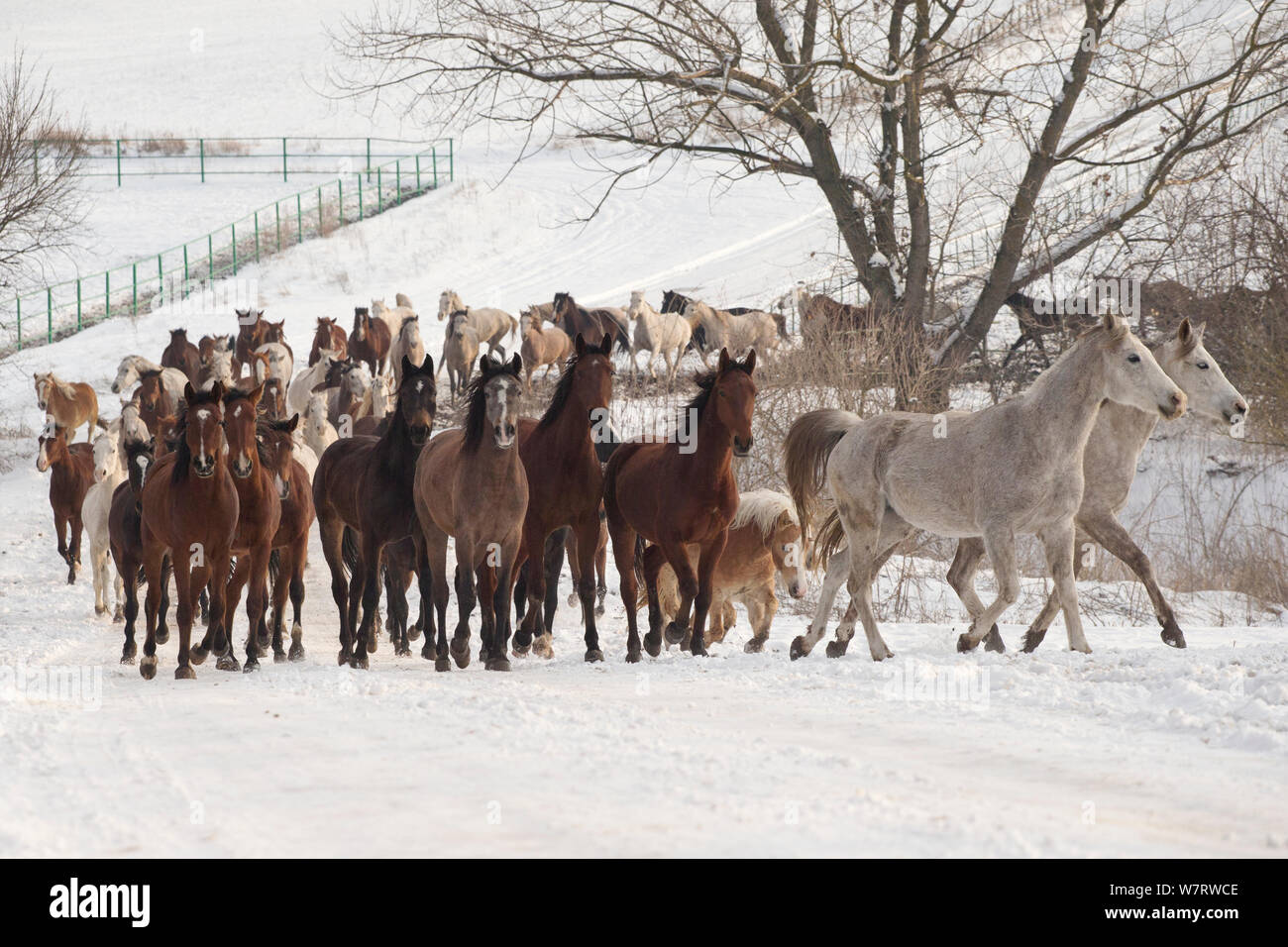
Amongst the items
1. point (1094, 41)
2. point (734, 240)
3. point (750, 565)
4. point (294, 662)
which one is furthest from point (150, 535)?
point (734, 240)

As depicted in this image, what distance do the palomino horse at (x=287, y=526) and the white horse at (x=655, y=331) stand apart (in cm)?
1587

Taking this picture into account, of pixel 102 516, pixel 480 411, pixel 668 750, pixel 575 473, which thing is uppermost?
pixel 480 411

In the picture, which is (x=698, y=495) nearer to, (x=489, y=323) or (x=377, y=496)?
(x=377, y=496)

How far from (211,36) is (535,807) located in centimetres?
10412

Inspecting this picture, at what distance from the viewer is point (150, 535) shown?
9.84 meters

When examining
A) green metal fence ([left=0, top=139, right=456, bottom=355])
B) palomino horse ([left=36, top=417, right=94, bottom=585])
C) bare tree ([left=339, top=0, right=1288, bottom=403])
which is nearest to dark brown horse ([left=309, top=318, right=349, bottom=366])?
bare tree ([left=339, top=0, right=1288, bottom=403])

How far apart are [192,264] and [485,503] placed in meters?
36.8

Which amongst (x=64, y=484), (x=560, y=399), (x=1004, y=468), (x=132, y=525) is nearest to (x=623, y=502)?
(x=560, y=399)

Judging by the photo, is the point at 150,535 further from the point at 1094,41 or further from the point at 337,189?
the point at 337,189

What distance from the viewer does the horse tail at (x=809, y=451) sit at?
10.4 metres

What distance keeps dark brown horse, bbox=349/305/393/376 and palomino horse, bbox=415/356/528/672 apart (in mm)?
17312

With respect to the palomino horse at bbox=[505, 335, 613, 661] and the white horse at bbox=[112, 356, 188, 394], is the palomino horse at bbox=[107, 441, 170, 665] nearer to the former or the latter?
the palomino horse at bbox=[505, 335, 613, 661]

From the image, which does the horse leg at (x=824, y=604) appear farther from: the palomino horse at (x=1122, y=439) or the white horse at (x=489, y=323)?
the white horse at (x=489, y=323)

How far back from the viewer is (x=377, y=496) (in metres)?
10.6
